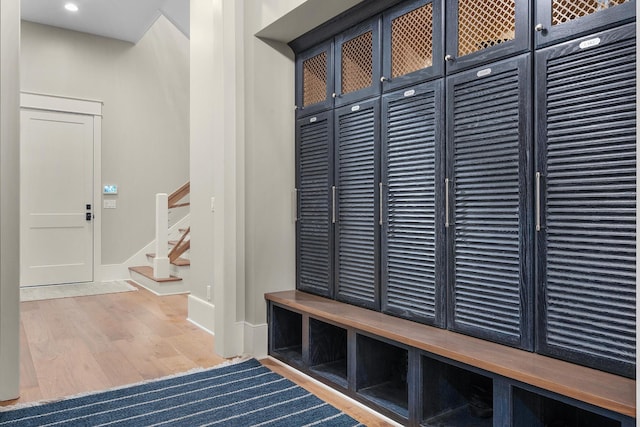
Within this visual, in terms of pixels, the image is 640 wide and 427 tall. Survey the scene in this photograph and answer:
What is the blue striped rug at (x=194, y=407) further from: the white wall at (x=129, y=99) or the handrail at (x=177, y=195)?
the white wall at (x=129, y=99)

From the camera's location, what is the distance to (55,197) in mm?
5660

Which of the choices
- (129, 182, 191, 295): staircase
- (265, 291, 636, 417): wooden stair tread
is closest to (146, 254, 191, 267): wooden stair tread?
(129, 182, 191, 295): staircase

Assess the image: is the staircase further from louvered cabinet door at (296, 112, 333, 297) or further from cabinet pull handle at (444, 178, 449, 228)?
cabinet pull handle at (444, 178, 449, 228)

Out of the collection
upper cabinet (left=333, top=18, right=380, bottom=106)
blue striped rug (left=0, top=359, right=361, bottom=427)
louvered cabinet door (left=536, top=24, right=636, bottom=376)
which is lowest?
blue striped rug (left=0, top=359, right=361, bottom=427)

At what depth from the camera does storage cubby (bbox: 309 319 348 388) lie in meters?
2.64

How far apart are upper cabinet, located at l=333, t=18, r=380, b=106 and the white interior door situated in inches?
169

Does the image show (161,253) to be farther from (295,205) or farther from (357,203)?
(357,203)

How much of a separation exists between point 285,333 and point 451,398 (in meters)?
1.27

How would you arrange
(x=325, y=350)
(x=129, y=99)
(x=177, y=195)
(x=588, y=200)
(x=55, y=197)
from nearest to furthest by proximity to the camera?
(x=588, y=200), (x=325, y=350), (x=55, y=197), (x=177, y=195), (x=129, y=99)

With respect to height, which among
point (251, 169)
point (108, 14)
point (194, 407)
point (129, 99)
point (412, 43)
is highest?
point (108, 14)

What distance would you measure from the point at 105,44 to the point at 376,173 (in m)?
5.03

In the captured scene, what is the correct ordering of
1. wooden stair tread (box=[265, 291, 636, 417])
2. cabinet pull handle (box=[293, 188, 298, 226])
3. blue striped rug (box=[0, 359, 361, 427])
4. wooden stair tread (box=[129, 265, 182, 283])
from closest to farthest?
wooden stair tread (box=[265, 291, 636, 417]) < blue striped rug (box=[0, 359, 361, 427]) < cabinet pull handle (box=[293, 188, 298, 226]) < wooden stair tread (box=[129, 265, 182, 283])

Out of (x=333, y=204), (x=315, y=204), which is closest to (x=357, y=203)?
(x=333, y=204)

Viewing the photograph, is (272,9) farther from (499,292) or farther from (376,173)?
(499,292)
